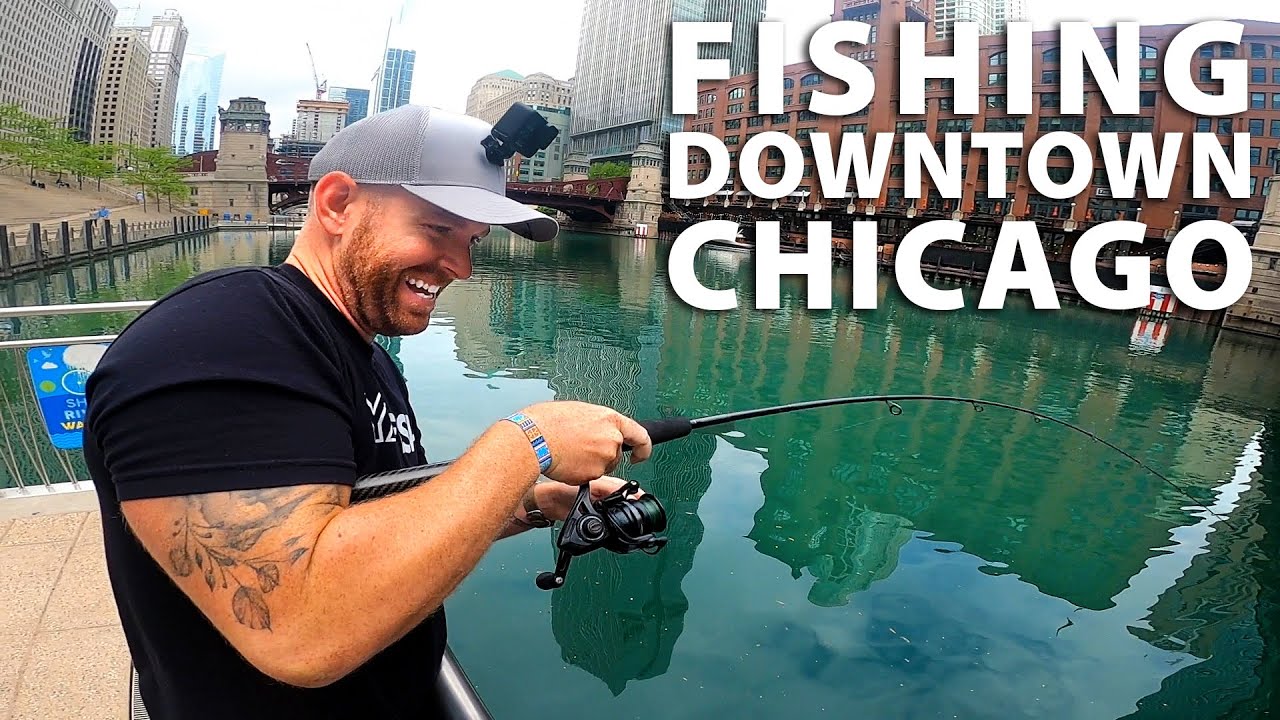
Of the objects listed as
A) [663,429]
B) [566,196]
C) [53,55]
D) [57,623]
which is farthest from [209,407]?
[53,55]

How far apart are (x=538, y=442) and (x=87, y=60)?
542 feet

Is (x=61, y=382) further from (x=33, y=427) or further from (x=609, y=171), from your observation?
(x=609, y=171)

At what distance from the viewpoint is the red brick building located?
52906mm

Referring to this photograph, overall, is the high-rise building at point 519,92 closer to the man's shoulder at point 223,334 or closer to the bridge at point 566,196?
the bridge at point 566,196

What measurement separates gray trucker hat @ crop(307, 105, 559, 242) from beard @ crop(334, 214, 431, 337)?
0.40ft

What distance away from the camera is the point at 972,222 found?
58.5 m

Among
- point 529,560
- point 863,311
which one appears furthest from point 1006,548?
point 863,311

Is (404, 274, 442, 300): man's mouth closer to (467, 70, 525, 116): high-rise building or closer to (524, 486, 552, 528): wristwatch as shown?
(524, 486, 552, 528): wristwatch

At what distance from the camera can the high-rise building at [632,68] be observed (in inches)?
4542

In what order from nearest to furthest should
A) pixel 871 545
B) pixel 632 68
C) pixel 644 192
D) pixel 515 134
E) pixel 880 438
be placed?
pixel 515 134 < pixel 871 545 < pixel 880 438 < pixel 644 192 < pixel 632 68

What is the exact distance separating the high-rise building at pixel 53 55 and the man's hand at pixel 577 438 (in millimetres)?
126782

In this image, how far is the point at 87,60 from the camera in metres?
122

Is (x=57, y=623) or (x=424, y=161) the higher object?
(x=424, y=161)

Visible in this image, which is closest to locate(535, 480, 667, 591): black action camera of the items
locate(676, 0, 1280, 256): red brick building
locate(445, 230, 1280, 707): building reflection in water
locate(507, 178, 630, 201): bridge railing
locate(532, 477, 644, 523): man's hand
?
locate(532, 477, 644, 523): man's hand
